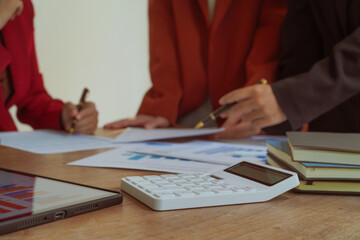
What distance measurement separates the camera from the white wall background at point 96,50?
306 centimetres

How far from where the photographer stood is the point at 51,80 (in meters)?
3.11

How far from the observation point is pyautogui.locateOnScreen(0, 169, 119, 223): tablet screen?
401mm

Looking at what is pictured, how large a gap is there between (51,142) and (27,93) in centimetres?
53

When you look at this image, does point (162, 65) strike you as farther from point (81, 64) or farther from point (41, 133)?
point (81, 64)

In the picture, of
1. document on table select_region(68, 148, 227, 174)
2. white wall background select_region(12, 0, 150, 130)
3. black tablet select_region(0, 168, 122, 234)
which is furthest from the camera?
white wall background select_region(12, 0, 150, 130)

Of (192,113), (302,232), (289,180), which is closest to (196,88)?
(192,113)

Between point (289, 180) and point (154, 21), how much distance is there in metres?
1.08

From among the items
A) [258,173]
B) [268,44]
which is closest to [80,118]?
[268,44]

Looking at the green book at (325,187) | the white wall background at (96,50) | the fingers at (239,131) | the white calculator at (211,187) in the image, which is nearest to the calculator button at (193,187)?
the white calculator at (211,187)

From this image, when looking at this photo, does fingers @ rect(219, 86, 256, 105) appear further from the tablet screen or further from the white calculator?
the tablet screen

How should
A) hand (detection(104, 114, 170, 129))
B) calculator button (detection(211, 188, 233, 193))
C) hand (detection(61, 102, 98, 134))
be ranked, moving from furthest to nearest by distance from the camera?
hand (detection(104, 114, 170, 129)) → hand (detection(61, 102, 98, 134)) → calculator button (detection(211, 188, 233, 193))

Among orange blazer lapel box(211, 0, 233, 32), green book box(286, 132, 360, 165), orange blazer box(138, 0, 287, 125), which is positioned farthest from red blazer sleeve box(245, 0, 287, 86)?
green book box(286, 132, 360, 165)

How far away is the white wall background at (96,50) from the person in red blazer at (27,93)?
5.31 feet

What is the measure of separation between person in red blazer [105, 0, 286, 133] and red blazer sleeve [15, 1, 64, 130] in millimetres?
224
